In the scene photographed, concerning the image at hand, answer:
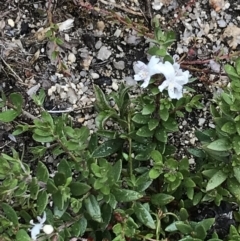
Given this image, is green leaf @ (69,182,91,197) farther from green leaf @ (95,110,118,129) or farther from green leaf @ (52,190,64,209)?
green leaf @ (95,110,118,129)

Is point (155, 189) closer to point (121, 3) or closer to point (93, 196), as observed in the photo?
point (93, 196)

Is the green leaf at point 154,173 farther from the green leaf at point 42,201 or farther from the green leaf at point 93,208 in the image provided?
the green leaf at point 42,201

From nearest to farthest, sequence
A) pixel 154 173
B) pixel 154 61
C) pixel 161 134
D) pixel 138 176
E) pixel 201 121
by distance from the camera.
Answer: pixel 154 61 < pixel 154 173 < pixel 161 134 < pixel 138 176 < pixel 201 121

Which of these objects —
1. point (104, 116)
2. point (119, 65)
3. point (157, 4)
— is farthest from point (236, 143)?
point (157, 4)

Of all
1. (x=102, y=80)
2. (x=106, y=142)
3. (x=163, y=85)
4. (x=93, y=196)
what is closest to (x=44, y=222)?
(x=93, y=196)

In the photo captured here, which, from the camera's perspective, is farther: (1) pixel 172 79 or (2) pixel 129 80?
(2) pixel 129 80

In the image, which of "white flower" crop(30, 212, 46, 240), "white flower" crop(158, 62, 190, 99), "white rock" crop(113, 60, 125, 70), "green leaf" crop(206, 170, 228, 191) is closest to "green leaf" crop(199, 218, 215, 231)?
"green leaf" crop(206, 170, 228, 191)

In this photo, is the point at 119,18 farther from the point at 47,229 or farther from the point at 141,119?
the point at 47,229
